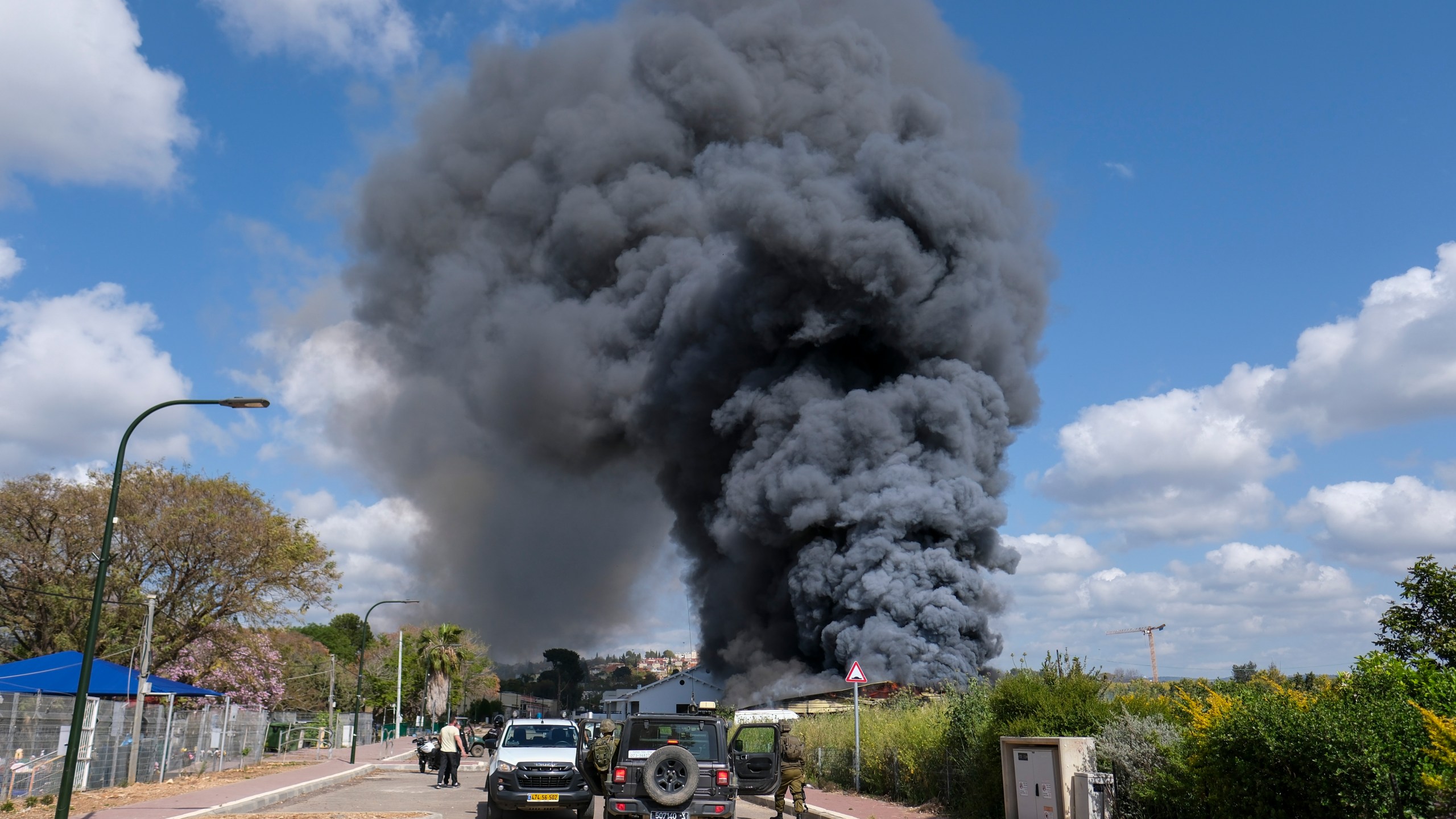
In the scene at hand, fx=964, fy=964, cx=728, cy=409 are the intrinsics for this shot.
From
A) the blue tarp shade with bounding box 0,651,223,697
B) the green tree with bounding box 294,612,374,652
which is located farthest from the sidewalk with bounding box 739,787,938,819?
the green tree with bounding box 294,612,374,652

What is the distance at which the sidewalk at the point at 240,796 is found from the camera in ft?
42.8

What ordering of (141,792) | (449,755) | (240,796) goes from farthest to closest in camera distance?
(449,755) < (141,792) < (240,796)

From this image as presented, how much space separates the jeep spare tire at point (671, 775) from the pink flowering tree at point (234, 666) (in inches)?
1136

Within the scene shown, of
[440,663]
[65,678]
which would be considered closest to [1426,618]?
[65,678]

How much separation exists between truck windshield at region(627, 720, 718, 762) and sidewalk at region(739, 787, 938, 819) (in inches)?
142

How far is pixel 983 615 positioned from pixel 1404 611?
59.5 ft

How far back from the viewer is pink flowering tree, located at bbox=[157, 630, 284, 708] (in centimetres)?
3291

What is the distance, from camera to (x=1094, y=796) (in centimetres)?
943

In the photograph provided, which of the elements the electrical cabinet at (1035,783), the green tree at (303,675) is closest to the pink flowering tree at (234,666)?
the green tree at (303,675)

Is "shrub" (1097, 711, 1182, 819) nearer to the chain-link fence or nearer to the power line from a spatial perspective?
the chain-link fence

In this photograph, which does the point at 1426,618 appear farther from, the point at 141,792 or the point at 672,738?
the point at 141,792

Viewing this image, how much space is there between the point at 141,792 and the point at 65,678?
19.8 feet

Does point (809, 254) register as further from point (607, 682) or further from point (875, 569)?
point (607, 682)

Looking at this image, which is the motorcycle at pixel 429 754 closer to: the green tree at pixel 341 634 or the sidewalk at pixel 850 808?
the sidewalk at pixel 850 808
